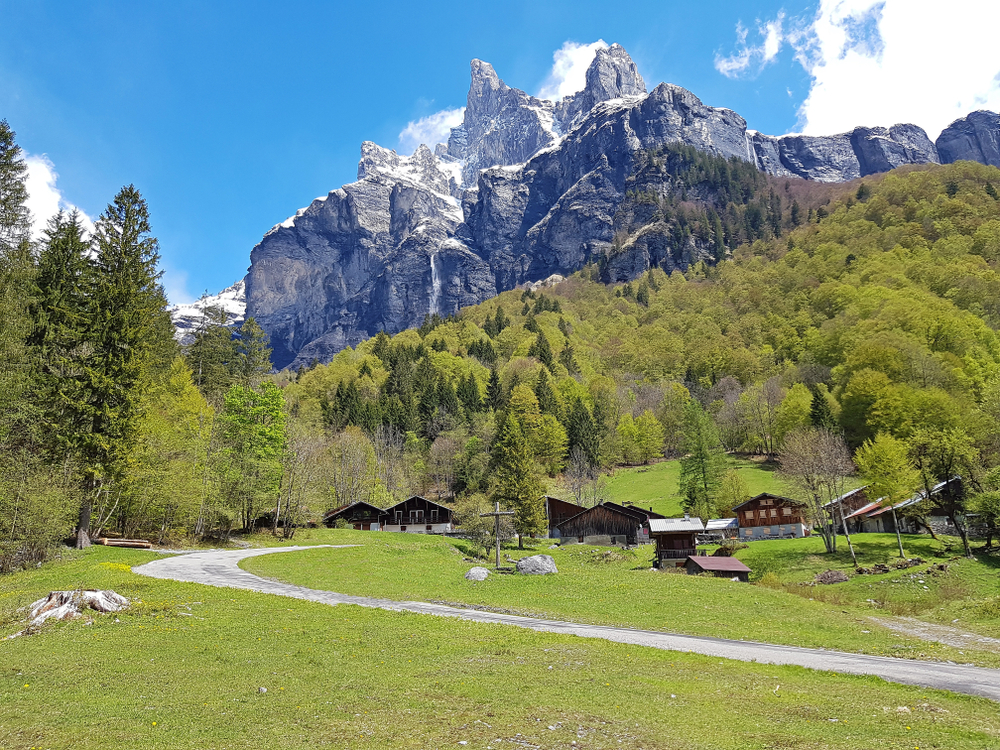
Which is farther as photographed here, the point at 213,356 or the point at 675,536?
the point at 213,356

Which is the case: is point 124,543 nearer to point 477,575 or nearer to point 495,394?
point 477,575

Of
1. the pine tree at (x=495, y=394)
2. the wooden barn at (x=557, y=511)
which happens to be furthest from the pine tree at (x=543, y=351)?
the wooden barn at (x=557, y=511)

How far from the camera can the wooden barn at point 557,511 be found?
7894cm

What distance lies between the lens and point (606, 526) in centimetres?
7388

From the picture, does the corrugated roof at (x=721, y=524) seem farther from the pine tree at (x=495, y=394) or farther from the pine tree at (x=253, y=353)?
the pine tree at (x=253, y=353)

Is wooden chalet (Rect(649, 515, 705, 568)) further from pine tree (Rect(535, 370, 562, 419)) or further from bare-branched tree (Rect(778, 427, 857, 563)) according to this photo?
pine tree (Rect(535, 370, 562, 419))

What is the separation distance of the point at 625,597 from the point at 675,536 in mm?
30525

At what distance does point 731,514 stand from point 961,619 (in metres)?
48.2

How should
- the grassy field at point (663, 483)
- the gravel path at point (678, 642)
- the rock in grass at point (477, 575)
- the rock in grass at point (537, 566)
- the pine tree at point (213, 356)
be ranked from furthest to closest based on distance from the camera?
the grassy field at point (663, 483) < the pine tree at point (213, 356) < the rock in grass at point (537, 566) < the rock in grass at point (477, 575) < the gravel path at point (678, 642)

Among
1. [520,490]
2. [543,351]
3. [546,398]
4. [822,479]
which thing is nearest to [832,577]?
[822,479]

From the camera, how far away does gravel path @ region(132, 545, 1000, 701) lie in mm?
16536

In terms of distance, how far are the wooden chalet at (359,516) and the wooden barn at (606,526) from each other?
24.7 meters

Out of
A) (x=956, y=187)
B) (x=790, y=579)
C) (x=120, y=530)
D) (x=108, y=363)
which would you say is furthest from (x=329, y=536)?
(x=956, y=187)

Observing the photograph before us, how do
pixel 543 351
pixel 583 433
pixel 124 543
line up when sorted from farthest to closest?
pixel 543 351
pixel 583 433
pixel 124 543
